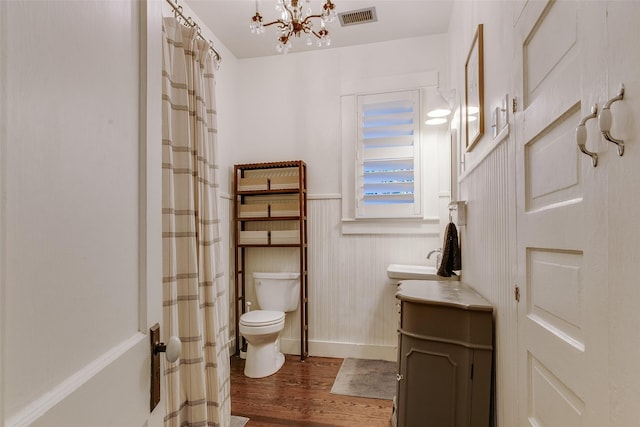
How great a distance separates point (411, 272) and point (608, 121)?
213 cm

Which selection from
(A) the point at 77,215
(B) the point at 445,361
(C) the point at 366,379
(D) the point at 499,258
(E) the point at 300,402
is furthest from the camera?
(C) the point at 366,379

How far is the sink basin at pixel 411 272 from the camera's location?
8.27ft

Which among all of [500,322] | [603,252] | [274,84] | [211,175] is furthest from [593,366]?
[274,84]

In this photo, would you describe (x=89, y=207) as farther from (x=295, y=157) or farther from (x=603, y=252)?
(x=295, y=157)

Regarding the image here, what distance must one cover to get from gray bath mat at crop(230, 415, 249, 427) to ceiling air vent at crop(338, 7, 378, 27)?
9.88 feet

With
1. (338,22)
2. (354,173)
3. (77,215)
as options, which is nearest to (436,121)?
(354,173)

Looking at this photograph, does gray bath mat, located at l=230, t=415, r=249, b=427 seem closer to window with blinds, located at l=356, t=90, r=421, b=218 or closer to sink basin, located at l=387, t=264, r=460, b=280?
sink basin, located at l=387, t=264, r=460, b=280

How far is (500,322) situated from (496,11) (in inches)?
50.0

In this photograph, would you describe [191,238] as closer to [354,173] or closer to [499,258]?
[499,258]

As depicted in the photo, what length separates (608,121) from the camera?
21.3 inches

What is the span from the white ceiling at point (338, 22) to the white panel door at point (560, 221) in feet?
5.72

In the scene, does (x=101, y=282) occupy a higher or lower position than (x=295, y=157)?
lower

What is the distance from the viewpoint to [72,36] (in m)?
0.53

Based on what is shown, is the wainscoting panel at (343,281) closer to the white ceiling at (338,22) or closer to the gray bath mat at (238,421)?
the gray bath mat at (238,421)
